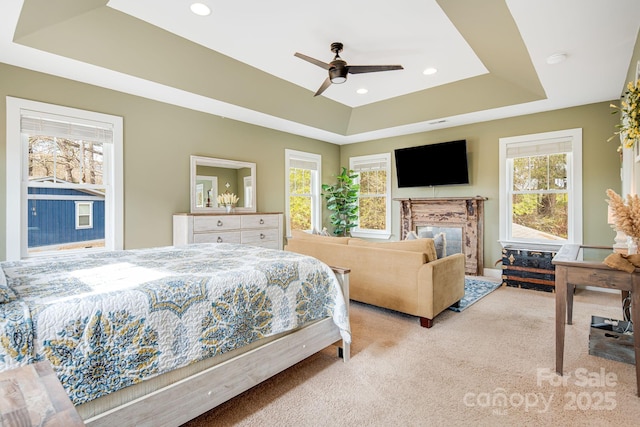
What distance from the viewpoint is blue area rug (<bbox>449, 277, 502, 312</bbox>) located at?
3.72 meters

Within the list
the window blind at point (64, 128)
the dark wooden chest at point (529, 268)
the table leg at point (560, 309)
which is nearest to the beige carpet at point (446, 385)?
the table leg at point (560, 309)

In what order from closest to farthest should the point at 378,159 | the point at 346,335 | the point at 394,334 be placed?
1. the point at 346,335
2. the point at 394,334
3. the point at 378,159

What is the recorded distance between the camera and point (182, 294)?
1.55 m

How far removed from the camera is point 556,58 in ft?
10.1

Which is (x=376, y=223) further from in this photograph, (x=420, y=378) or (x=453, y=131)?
(x=420, y=378)

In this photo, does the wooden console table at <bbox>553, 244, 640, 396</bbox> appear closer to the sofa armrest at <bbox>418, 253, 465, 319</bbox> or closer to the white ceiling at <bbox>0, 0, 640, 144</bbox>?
the sofa armrest at <bbox>418, 253, 465, 319</bbox>

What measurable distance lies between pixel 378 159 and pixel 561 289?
4.73m

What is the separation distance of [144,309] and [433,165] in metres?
5.26

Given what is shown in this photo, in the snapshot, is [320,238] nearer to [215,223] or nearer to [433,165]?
[215,223]

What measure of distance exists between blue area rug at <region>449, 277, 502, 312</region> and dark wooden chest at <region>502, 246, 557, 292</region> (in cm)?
25

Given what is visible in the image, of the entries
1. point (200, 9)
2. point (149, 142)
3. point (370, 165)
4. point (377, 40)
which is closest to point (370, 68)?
point (377, 40)

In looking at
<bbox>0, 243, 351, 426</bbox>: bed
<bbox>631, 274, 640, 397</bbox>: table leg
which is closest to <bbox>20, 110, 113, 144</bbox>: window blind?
<bbox>0, 243, 351, 426</bbox>: bed

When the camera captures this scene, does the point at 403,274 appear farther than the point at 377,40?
No

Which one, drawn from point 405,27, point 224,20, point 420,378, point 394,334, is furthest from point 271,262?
point 405,27
